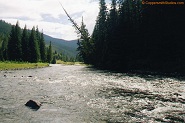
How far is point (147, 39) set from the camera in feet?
210

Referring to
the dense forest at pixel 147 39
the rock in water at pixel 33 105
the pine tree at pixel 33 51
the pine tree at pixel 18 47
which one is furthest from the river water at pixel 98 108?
the pine tree at pixel 33 51

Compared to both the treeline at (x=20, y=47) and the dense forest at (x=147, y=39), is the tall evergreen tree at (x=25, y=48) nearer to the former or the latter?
the treeline at (x=20, y=47)

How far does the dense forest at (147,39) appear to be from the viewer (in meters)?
56.4

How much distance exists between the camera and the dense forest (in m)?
56.4

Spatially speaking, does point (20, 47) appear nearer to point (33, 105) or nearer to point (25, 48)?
point (25, 48)

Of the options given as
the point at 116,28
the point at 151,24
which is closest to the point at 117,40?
the point at 116,28

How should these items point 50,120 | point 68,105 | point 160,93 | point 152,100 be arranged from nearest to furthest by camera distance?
point 50,120 < point 68,105 < point 152,100 < point 160,93

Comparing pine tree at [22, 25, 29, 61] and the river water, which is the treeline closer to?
pine tree at [22, 25, 29, 61]

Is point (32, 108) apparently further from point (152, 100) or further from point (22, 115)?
point (152, 100)

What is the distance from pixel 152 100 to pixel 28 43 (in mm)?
98554

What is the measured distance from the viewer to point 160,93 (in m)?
26.5

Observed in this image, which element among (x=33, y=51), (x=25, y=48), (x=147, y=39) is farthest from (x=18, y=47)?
(x=147, y=39)

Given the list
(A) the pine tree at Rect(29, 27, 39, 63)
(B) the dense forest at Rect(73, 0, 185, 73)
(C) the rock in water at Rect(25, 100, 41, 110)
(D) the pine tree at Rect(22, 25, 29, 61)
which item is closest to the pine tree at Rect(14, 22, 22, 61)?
(D) the pine tree at Rect(22, 25, 29, 61)

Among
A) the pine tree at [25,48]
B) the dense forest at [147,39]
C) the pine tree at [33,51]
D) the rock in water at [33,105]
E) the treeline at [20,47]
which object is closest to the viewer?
the rock in water at [33,105]
